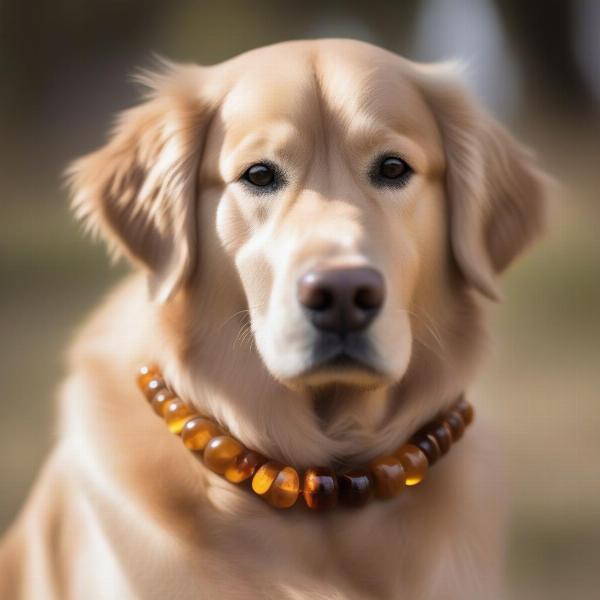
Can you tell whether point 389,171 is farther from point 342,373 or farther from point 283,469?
point 283,469

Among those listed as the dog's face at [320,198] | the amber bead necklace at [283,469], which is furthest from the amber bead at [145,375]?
the dog's face at [320,198]

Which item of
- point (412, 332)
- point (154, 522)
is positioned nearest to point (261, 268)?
point (412, 332)

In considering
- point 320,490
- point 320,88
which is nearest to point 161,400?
point 320,490

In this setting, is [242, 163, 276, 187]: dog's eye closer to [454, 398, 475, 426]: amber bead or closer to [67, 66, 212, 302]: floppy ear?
[67, 66, 212, 302]: floppy ear

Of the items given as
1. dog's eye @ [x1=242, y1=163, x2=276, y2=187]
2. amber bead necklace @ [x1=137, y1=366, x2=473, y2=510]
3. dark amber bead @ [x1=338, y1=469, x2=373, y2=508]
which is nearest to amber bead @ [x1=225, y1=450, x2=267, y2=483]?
amber bead necklace @ [x1=137, y1=366, x2=473, y2=510]

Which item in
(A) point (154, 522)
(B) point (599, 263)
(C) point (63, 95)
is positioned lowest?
(B) point (599, 263)

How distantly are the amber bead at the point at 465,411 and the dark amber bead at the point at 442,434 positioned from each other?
0.13 ft

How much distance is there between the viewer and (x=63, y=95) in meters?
1.85

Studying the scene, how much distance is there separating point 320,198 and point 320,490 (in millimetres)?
378

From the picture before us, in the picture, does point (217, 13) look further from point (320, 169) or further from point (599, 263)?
point (599, 263)

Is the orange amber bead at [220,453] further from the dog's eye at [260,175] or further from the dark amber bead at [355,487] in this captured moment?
the dog's eye at [260,175]

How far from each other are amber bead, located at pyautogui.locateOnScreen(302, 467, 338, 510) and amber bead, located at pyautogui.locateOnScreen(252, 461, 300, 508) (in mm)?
16

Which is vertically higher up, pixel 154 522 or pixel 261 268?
pixel 261 268

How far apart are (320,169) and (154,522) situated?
51 cm
